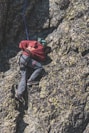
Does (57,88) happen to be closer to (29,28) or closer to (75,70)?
(75,70)

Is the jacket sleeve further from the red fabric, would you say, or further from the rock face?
the rock face

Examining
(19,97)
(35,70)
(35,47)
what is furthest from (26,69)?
(19,97)

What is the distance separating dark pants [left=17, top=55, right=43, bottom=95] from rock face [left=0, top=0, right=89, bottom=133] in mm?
332

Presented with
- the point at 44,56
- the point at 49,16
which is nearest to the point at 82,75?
the point at 44,56

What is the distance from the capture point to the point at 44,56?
64.0 ft

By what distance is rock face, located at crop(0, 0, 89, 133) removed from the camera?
61.0 feet

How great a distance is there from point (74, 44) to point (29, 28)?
7.75ft

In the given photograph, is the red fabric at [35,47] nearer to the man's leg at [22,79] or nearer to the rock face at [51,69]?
the man's leg at [22,79]

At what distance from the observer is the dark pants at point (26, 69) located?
62.5 ft

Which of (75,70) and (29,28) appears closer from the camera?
(75,70)

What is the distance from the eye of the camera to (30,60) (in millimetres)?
19219

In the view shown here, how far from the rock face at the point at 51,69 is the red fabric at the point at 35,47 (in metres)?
0.49

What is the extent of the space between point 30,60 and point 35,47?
614mm

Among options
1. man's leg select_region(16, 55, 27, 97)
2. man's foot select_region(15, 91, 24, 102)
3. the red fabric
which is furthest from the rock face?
the red fabric
